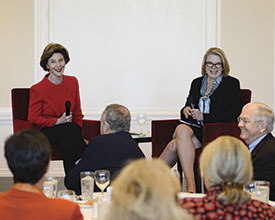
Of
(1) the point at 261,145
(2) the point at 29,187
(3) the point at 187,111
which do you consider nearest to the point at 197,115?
(3) the point at 187,111

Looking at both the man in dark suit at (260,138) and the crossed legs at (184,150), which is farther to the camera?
the crossed legs at (184,150)

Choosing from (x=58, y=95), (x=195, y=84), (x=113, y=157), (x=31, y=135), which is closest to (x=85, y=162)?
(x=113, y=157)

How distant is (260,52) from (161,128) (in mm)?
2077

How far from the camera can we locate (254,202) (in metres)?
1.79

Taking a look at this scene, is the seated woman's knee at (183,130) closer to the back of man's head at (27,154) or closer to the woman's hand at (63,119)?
the woman's hand at (63,119)

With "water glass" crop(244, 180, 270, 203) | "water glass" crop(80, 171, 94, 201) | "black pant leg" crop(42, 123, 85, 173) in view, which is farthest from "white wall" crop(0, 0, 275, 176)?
"water glass" crop(244, 180, 270, 203)

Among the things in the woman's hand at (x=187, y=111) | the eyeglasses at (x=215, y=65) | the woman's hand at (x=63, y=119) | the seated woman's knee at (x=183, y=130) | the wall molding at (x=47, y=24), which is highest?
the wall molding at (x=47, y=24)

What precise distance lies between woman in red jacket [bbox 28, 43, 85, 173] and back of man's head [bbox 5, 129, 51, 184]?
276 cm

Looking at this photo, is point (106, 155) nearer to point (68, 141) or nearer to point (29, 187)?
point (29, 187)

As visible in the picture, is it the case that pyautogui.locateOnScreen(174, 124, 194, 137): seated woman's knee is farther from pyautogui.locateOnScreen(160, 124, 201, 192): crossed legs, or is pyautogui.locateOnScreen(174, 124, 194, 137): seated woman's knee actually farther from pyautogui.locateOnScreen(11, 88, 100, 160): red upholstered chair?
pyautogui.locateOnScreen(11, 88, 100, 160): red upholstered chair

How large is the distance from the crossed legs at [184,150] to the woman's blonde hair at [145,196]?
321cm

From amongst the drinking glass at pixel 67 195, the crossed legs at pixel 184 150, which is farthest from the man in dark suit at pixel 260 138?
the drinking glass at pixel 67 195

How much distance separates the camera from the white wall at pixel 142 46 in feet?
19.6

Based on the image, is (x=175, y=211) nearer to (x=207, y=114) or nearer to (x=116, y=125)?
(x=116, y=125)
